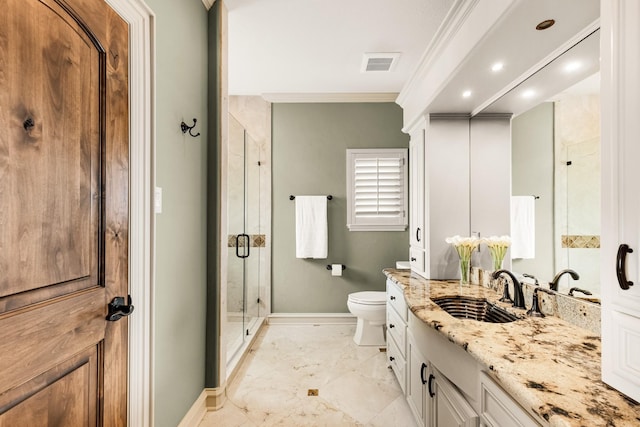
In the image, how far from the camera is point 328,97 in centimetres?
380

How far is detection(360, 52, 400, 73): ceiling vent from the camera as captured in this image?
2.87 meters

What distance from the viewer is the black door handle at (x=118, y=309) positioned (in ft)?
3.81

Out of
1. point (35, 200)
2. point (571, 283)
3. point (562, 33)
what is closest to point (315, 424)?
point (571, 283)

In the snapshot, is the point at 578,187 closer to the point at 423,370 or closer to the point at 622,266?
the point at 622,266

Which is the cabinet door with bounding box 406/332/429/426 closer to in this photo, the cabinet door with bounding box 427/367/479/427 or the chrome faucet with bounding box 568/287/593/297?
the cabinet door with bounding box 427/367/479/427

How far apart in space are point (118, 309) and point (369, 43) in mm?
2540

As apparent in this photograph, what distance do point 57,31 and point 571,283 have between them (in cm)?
212

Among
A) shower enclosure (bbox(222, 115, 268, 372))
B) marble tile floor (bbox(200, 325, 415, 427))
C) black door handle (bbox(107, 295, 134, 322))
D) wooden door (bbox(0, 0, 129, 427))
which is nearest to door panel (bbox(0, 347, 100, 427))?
wooden door (bbox(0, 0, 129, 427))

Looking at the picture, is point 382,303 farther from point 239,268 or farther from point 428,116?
point 428,116

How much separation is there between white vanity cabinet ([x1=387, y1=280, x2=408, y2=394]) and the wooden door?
1.57 meters

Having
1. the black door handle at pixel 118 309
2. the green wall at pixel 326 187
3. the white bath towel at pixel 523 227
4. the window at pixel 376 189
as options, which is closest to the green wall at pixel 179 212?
the black door handle at pixel 118 309

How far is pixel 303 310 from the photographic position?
3840 mm

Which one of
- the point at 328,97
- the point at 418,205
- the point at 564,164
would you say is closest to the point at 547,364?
the point at 564,164

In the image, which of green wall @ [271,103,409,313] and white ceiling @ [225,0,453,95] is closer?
white ceiling @ [225,0,453,95]
